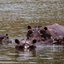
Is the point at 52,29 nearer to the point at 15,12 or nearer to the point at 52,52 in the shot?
the point at 52,52

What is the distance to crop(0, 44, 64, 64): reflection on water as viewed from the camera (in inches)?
406

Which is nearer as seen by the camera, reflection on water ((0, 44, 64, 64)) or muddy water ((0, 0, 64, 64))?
reflection on water ((0, 44, 64, 64))

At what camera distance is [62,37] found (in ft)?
40.2

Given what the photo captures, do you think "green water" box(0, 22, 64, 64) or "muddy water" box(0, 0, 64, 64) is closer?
"green water" box(0, 22, 64, 64)

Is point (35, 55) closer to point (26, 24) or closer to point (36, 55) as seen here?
point (36, 55)

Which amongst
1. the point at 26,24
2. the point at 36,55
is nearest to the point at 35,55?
the point at 36,55

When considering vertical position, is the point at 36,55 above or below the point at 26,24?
below

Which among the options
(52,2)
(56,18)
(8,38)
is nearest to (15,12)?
(56,18)

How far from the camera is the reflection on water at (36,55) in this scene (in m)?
10.3

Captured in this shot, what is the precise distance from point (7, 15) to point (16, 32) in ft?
21.1

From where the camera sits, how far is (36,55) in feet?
36.0

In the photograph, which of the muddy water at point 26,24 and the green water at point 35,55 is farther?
the muddy water at point 26,24

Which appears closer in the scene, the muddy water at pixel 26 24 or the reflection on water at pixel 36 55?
the reflection on water at pixel 36 55

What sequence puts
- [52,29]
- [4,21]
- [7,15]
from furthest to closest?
[7,15] < [4,21] < [52,29]
